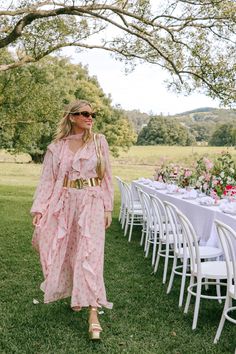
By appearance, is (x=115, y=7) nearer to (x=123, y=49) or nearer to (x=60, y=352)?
(x=123, y=49)

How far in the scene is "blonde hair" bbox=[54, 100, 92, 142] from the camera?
176 inches

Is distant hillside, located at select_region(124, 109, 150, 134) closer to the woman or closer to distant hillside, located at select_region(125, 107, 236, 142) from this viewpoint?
distant hillside, located at select_region(125, 107, 236, 142)

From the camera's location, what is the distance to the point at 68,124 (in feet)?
15.0

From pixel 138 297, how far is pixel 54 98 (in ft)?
42.4

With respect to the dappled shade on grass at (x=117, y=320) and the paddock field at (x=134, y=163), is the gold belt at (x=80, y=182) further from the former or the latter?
the paddock field at (x=134, y=163)

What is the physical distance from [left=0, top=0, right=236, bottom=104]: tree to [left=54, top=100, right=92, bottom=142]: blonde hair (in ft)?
21.3

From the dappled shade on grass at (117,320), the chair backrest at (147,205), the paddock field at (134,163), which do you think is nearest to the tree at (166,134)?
the paddock field at (134,163)

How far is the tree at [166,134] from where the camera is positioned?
5012cm

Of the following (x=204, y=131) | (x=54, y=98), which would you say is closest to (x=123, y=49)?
(x=54, y=98)

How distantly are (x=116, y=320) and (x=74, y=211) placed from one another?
111 centimetres

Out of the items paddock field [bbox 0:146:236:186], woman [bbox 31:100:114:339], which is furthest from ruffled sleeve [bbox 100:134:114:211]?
paddock field [bbox 0:146:236:186]

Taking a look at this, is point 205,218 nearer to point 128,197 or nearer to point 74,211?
point 74,211

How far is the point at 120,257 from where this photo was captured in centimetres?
776

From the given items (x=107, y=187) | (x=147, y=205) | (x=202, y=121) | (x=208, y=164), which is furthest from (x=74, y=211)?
(x=202, y=121)
